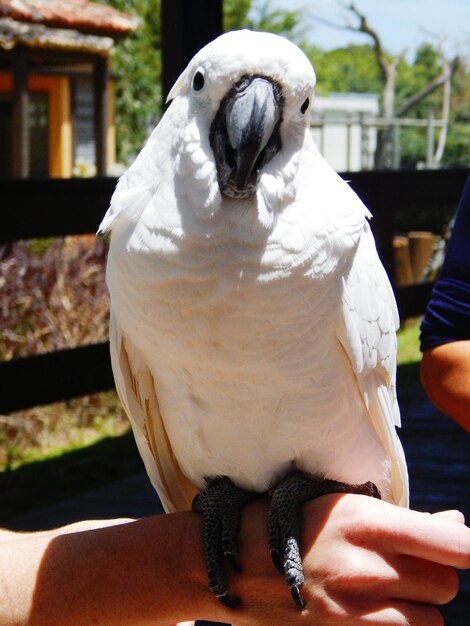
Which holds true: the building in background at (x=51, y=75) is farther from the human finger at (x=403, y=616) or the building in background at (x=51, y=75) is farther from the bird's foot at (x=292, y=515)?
the human finger at (x=403, y=616)

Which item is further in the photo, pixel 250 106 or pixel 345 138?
pixel 345 138

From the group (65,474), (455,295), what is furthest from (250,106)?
(65,474)

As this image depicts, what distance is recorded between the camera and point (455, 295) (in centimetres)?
145

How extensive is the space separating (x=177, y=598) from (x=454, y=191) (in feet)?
12.5

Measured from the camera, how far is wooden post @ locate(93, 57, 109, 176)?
7.49 meters

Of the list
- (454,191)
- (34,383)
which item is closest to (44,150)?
(454,191)

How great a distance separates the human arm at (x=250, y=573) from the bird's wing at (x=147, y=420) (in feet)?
0.77

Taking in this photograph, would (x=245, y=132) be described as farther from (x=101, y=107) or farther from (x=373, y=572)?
(x=101, y=107)

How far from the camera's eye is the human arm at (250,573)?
1003 millimetres

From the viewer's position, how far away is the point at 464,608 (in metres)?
2.12

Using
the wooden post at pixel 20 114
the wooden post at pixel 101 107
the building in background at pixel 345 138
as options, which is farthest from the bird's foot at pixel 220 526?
the building in background at pixel 345 138

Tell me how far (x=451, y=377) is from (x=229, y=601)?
56 centimetres

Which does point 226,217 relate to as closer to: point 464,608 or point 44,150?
point 464,608

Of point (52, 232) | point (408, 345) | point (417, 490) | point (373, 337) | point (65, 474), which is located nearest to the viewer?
point (373, 337)
